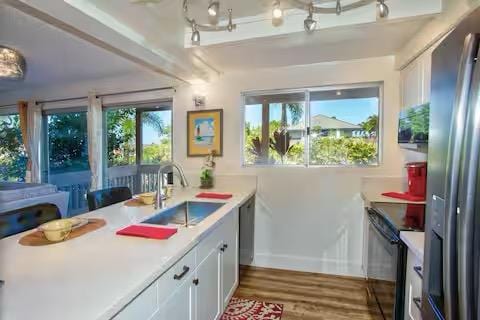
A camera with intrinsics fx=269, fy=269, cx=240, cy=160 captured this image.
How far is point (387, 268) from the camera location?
174 centimetres

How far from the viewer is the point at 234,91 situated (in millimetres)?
3256

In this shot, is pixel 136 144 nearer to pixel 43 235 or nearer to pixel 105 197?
pixel 105 197

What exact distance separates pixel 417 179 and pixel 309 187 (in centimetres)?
104

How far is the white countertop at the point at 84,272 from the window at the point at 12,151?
3.95m

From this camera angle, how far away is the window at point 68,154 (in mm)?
4348

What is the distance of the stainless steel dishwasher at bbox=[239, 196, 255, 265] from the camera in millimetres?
2664

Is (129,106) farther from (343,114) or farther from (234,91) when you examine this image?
(343,114)

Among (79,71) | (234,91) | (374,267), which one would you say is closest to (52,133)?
(79,71)

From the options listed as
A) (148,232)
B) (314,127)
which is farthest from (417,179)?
(148,232)

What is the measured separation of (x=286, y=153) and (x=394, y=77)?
4.49 feet

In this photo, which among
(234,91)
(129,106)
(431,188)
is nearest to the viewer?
(431,188)

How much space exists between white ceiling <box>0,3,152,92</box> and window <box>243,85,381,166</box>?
1679 millimetres

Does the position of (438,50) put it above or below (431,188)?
above

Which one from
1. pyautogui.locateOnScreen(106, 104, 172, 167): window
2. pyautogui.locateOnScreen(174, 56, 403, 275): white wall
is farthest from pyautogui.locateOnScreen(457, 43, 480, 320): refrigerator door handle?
A: pyautogui.locateOnScreen(106, 104, 172, 167): window
